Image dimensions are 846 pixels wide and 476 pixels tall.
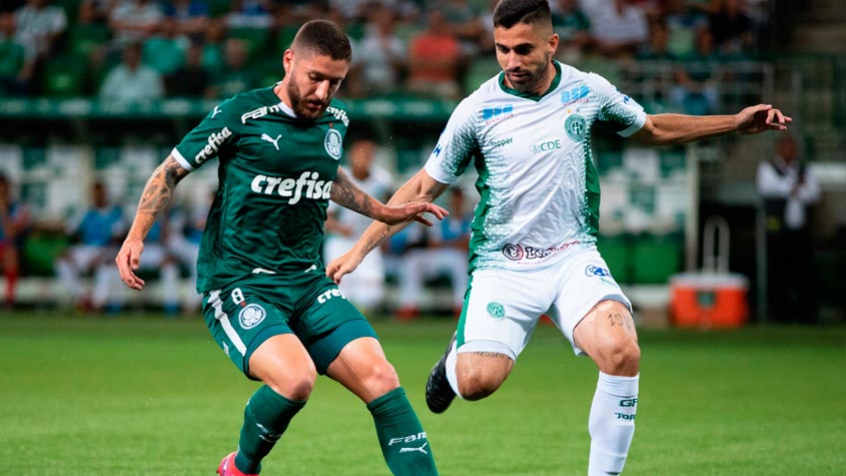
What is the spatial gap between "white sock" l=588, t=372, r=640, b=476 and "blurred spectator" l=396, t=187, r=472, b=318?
12294 mm

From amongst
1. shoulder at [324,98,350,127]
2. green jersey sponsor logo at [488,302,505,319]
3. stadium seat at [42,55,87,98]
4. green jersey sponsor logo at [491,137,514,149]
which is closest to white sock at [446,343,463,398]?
green jersey sponsor logo at [488,302,505,319]

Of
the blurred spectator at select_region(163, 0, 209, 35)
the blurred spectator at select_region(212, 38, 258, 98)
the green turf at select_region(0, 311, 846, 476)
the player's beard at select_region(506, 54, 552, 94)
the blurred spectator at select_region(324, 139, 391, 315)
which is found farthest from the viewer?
the blurred spectator at select_region(163, 0, 209, 35)

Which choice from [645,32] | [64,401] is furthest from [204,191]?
[64,401]

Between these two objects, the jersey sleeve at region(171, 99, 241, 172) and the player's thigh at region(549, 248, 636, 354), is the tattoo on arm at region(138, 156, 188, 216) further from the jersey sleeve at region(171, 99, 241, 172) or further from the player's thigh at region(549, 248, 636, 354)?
the player's thigh at region(549, 248, 636, 354)

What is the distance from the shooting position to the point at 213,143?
6.03m

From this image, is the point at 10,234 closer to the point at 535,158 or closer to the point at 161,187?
the point at 161,187

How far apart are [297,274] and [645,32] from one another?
14047 millimetres

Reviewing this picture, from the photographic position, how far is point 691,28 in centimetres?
1925

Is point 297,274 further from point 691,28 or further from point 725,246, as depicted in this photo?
point 691,28

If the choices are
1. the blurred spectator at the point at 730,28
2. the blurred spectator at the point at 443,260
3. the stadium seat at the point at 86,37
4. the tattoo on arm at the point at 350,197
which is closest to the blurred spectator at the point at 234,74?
the stadium seat at the point at 86,37

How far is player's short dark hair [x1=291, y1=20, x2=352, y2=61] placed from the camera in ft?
19.5

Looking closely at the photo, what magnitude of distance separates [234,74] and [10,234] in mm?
4300

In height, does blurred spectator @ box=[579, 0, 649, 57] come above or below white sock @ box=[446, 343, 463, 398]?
above

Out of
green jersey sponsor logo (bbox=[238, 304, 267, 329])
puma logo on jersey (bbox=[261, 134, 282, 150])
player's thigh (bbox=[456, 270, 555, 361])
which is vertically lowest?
player's thigh (bbox=[456, 270, 555, 361])
